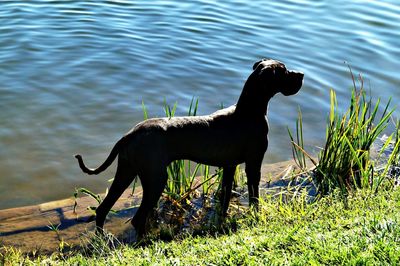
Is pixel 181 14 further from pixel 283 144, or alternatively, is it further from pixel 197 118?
pixel 197 118

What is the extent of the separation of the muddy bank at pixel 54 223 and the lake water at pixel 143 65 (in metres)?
0.50

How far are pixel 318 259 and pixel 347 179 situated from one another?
7.38ft

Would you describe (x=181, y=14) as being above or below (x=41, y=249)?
above

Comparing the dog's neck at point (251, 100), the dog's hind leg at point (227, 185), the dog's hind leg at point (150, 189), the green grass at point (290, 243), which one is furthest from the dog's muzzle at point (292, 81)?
the dog's hind leg at point (150, 189)

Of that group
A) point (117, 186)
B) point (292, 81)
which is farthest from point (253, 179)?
point (117, 186)

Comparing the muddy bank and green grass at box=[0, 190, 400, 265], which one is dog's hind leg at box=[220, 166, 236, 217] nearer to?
green grass at box=[0, 190, 400, 265]

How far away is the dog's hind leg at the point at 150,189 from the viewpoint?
4.63m

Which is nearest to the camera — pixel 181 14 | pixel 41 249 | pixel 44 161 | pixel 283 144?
pixel 41 249

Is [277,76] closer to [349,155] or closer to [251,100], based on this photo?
[251,100]

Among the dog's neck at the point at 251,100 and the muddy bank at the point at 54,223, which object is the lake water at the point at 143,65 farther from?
the dog's neck at the point at 251,100

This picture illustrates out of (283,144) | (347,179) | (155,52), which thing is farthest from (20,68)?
(347,179)

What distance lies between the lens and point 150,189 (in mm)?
4688

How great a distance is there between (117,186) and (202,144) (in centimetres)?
77

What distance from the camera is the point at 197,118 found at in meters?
4.85
